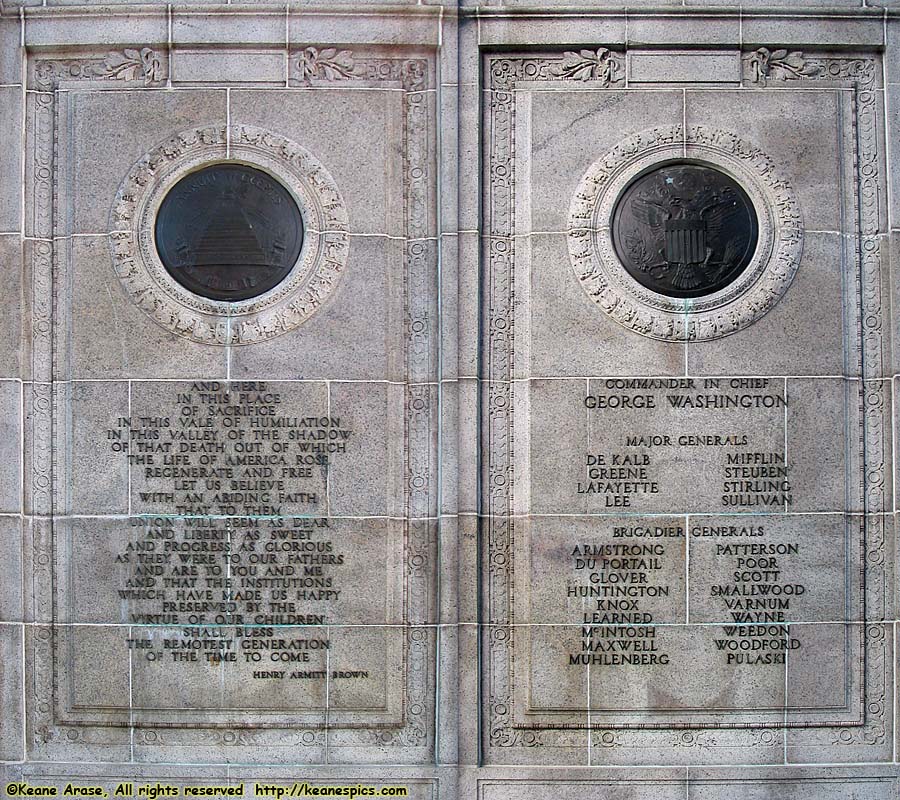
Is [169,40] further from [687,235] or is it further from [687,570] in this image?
[687,570]

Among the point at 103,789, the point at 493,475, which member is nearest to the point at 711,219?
the point at 493,475

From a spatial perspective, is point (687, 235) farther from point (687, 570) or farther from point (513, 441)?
point (687, 570)

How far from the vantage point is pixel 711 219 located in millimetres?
10125

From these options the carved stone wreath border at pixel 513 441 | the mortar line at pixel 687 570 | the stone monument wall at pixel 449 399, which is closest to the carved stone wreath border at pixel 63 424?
the stone monument wall at pixel 449 399

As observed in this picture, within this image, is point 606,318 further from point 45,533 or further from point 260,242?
point 45,533

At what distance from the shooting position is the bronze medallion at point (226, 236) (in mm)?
10078

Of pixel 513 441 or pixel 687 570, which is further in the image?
pixel 513 441

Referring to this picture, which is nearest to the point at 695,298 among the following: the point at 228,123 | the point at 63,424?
the point at 228,123

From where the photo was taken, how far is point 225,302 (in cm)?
1009

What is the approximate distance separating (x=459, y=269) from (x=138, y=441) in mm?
3578

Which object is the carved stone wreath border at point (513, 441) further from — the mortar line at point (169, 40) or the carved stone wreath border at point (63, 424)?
the mortar line at point (169, 40)

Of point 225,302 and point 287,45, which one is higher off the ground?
point 287,45

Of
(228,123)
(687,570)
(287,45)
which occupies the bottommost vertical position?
(687,570)

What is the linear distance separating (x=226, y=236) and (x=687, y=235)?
4544 mm
